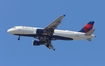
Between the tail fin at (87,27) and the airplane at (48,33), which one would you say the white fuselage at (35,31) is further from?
the tail fin at (87,27)

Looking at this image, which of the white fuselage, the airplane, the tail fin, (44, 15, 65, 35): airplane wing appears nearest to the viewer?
(44, 15, 65, 35): airplane wing

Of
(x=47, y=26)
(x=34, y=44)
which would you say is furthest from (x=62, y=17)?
(x=34, y=44)

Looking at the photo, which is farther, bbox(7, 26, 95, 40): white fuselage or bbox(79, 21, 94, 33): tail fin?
bbox(79, 21, 94, 33): tail fin

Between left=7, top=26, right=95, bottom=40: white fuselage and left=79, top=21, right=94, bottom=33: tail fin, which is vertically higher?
left=79, top=21, right=94, bottom=33: tail fin

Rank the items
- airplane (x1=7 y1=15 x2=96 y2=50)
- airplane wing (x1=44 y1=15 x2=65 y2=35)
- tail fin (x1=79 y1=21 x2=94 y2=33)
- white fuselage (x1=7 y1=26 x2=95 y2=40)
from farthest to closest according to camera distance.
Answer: tail fin (x1=79 y1=21 x2=94 y2=33) < white fuselage (x1=7 y1=26 x2=95 y2=40) < airplane (x1=7 y1=15 x2=96 y2=50) < airplane wing (x1=44 y1=15 x2=65 y2=35)

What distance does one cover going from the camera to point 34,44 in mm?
103250

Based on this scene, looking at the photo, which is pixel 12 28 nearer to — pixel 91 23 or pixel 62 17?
pixel 62 17

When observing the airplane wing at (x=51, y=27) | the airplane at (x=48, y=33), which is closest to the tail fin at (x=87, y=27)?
the airplane at (x=48, y=33)

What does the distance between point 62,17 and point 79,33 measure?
11292 mm

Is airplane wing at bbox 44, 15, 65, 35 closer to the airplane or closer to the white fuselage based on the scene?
the airplane

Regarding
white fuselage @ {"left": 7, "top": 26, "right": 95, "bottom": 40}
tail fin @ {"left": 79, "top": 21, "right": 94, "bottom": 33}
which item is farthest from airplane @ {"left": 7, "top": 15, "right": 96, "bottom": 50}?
tail fin @ {"left": 79, "top": 21, "right": 94, "bottom": 33}

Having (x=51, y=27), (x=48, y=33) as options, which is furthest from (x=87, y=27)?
(x=48, y=33)

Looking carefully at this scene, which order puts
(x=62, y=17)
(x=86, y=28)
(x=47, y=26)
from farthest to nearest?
(x=86, y=28), (x=47, y=26), (x=62, y=17)

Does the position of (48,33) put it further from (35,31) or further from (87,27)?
(87,27)
